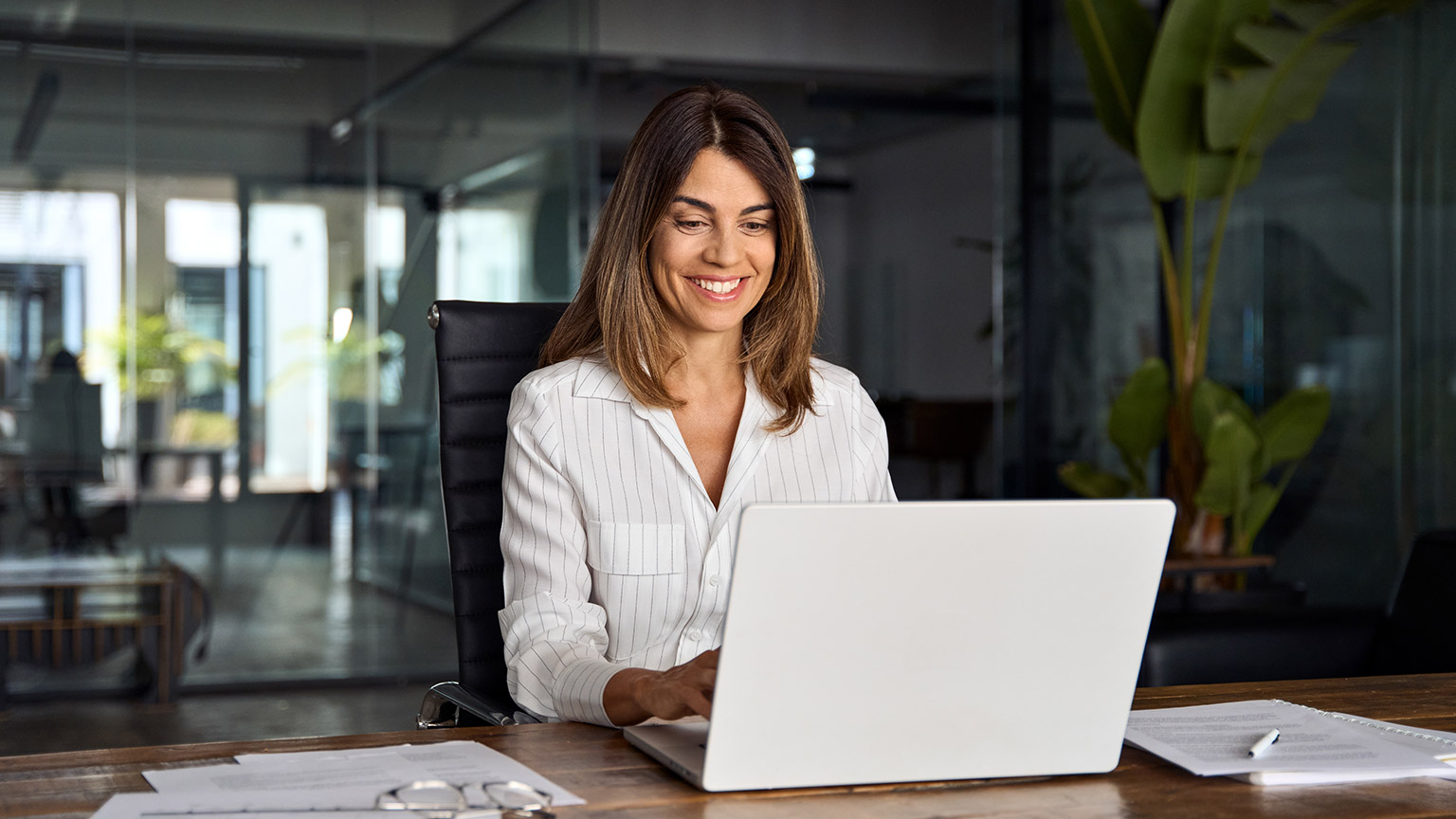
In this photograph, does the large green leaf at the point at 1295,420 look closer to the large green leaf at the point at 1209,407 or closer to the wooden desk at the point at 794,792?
the large green leaf at the point at 1209,407

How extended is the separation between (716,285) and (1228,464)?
2.24 m

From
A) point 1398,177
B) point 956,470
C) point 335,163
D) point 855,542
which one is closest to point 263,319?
point 335,163

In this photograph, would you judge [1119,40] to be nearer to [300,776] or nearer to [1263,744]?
[1263,744]

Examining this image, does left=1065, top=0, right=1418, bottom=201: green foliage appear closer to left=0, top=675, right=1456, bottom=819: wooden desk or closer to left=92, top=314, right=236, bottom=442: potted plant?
left=0, top=675, right=1456, bottom=819: wooden desk

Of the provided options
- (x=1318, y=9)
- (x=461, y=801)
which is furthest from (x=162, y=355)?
(x=461, y=801)

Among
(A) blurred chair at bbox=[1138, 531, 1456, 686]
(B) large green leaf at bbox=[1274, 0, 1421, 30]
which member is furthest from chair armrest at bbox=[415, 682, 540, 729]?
(B) large green leaf at bbox=[1274, 0, 1421, 30]

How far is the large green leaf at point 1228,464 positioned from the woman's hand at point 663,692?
2.59 meters

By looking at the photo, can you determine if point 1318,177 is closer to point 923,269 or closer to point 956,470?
point 956,470

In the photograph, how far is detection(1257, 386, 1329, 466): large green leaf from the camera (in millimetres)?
3705

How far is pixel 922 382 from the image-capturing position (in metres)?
9.98

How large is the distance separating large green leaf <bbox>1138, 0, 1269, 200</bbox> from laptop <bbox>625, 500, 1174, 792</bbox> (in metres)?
2.85

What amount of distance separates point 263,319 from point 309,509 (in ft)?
2.31

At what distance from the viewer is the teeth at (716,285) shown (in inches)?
66.6

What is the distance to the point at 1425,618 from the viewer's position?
233 centimetres
